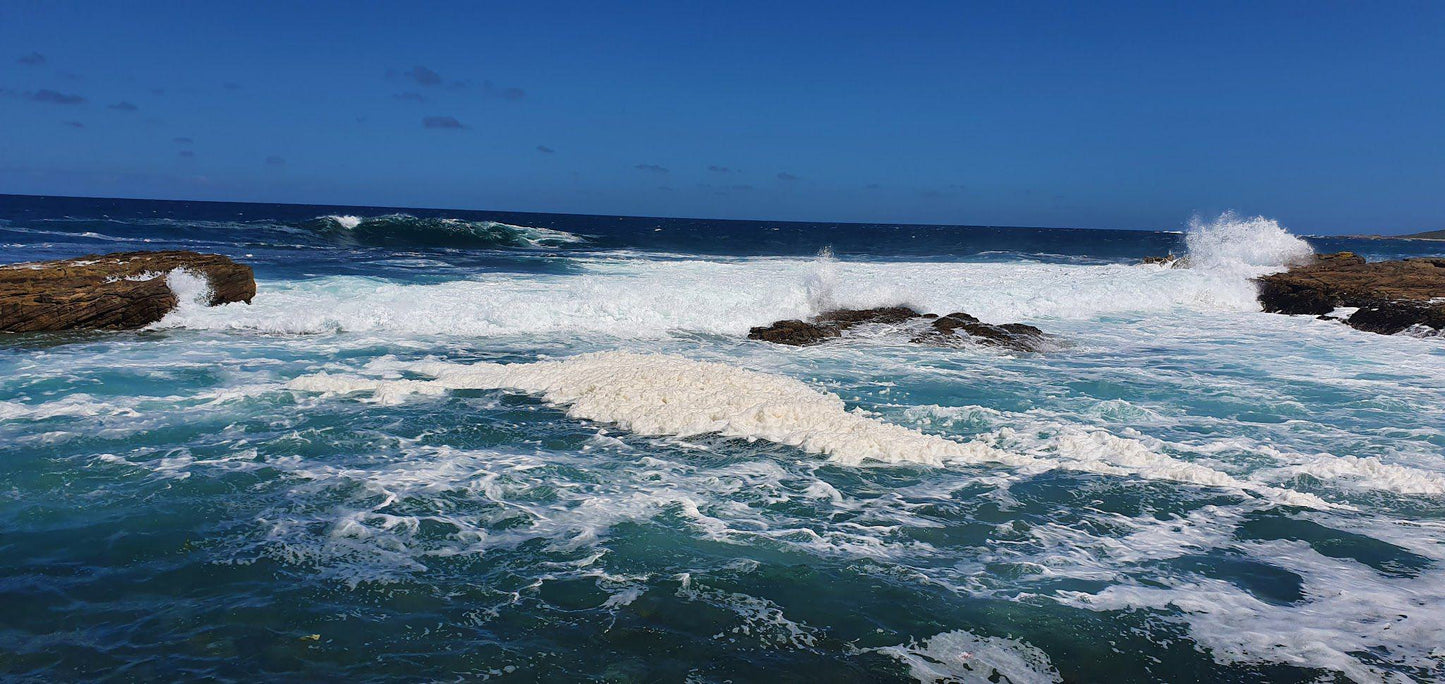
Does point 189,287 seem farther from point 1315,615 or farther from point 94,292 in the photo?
point 1315,615

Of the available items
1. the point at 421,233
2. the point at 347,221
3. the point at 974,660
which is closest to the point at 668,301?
the point at 974,660

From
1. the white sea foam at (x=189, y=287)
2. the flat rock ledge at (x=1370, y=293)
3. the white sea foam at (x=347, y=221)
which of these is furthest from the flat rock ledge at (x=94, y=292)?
the white sea foam at (x=347, y=221)

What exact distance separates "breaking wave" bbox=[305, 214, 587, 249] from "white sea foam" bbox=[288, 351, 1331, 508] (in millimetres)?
30302

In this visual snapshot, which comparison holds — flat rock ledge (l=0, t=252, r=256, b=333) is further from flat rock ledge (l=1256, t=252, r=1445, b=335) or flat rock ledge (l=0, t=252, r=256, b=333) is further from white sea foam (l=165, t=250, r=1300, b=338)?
flat rock ledge (l=1256, t=252, r=1445, b=335)

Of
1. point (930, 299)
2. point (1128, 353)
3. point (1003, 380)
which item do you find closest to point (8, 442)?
point (1003, 380)

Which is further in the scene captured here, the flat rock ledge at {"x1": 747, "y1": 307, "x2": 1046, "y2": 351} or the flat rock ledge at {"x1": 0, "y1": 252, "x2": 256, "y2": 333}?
the flat rock ledge at {"x1": 747, "y1": 307, "x2": 1046, "y2": 351}

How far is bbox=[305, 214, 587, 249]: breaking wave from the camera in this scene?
38.5m

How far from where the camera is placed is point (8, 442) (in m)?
6.81

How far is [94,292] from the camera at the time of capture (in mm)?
12289

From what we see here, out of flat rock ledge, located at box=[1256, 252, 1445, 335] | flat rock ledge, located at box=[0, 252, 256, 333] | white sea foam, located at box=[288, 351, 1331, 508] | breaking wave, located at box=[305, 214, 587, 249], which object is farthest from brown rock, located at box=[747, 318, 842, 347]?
breaking wave, located at box=[305, 214, 587, 249]

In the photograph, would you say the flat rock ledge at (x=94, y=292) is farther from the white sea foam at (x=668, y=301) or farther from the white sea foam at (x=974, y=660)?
the white sea foam at (x=974, y=660)

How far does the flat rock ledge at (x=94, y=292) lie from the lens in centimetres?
1177

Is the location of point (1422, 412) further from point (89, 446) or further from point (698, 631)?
point (89, 446)

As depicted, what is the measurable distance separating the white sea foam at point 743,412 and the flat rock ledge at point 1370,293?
11568mm
